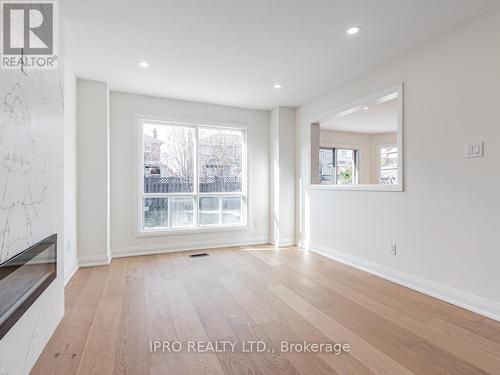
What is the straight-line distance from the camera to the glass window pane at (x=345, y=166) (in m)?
7.21

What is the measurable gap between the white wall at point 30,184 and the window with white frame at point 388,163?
739cm

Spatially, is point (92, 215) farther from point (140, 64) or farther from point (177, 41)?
point (177, 41)

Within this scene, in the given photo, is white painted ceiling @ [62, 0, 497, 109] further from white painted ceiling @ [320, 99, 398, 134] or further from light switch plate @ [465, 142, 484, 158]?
white painted ceiling @ [320, 99, 398, 134]

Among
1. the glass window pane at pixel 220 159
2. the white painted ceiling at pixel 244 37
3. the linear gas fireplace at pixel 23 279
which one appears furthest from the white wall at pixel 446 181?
the linear gas fireplace at pixel 23 279

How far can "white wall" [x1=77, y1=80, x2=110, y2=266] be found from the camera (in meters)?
3.49

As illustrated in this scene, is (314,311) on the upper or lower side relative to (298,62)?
lower

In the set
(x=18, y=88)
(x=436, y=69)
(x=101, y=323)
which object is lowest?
(x=101, y=323)

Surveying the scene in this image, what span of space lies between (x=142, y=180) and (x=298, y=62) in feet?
9.45

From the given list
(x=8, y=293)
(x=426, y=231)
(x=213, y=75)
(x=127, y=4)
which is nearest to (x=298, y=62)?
(x=213, y=75)

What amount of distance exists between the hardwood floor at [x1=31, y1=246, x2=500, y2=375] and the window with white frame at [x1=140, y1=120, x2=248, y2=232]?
4.21ft

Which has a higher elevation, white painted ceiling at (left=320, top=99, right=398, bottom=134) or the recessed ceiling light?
white painted ceiling at (left=320, top=99, right=398, bottom=134)

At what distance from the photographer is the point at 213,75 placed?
339 centimetres

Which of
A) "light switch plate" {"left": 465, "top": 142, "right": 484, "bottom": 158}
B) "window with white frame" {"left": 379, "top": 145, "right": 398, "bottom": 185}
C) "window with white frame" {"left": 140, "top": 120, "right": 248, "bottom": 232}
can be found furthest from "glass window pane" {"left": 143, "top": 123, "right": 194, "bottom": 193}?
"window with white frame" {"left": 379, "top": 145, "right": 398, "bottom": 185}

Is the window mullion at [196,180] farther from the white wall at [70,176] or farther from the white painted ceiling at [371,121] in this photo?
the white painted ceiling at [371,121]
